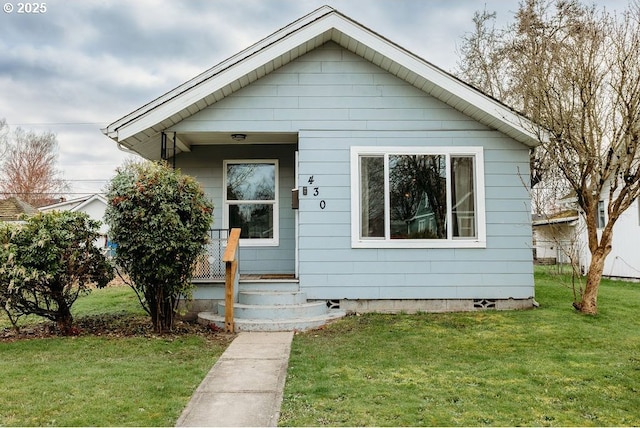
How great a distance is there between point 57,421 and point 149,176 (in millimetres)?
3490

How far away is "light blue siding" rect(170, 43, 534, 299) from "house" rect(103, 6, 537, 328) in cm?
2

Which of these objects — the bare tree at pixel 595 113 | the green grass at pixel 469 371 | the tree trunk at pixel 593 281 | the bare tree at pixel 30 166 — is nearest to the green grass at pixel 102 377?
the green grass at pixel 469 371

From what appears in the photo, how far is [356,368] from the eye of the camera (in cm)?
471

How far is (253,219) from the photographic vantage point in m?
9.07

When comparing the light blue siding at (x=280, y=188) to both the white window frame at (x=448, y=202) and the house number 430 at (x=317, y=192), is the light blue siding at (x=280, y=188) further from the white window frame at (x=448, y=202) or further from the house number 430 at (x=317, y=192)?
the white window frame at (x=448, y=202)

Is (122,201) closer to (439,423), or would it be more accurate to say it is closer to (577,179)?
(439,423)

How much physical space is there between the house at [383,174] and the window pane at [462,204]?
0.06 feet

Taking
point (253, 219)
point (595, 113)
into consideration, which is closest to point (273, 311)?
point (253, 219)

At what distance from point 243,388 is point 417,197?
4.73m

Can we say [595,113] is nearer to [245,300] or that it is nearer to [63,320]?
[245,300]

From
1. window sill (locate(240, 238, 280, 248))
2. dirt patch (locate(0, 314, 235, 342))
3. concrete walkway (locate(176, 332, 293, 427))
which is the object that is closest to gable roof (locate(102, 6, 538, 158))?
window sill (locate(240, 238, 280, 248))

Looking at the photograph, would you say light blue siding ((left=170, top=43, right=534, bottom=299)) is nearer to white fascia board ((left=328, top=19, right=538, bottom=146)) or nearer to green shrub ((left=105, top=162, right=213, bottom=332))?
white fascia board ((left=328, top=19, right=538, bottom=146))

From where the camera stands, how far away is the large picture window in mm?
9039

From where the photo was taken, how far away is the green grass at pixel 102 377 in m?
3.45
